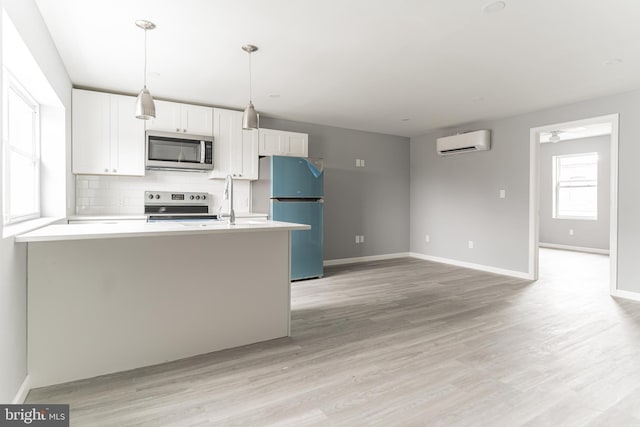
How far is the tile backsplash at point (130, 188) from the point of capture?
4164mm

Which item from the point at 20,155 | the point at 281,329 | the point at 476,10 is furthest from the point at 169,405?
the point at 476,10

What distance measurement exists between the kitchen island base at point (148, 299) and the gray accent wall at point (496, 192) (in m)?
3.90

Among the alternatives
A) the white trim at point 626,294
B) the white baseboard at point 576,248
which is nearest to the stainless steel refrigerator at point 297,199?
the white trim at point 626,294

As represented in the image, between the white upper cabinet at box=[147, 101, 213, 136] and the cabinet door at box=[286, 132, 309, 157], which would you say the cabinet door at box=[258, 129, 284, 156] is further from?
the white upper cabinet at box=[147, 101, 213, 136]

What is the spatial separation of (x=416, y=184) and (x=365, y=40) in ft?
14.1

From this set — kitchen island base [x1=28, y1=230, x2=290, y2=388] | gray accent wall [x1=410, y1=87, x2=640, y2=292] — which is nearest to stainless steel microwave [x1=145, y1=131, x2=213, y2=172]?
kitchen island base [x1=28, y1=230, x2=290, y2=388]

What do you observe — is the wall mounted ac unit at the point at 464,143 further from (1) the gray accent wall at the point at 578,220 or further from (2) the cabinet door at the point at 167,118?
(2) the cabinet door at the point at 167,118

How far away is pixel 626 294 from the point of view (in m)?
4.04

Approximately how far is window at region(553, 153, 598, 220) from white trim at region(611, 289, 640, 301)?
421 cm

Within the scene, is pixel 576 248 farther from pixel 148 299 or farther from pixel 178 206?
pixel 148 299

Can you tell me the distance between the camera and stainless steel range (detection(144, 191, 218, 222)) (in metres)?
4.45

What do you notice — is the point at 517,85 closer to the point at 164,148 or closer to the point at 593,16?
the point at 593,16

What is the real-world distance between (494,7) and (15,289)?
10.7 feet

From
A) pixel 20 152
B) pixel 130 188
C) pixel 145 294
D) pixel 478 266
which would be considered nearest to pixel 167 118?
pixel 130 188
